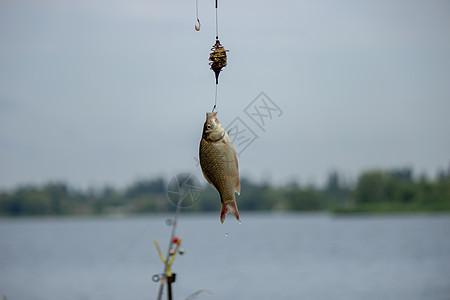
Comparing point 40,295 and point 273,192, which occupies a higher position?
point 273,192

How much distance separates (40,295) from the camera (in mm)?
28172

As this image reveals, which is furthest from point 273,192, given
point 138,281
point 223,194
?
point 223,194

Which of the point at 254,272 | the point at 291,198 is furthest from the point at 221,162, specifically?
the point at 291,198

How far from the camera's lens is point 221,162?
5.06m

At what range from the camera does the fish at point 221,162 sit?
506 centimetres

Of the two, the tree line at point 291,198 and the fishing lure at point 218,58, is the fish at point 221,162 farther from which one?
the tree line at point 291,198

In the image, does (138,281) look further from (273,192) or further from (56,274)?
(273,192)

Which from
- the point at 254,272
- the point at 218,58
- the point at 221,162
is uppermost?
the point at 218,58

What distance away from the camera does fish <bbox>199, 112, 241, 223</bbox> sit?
506 cm

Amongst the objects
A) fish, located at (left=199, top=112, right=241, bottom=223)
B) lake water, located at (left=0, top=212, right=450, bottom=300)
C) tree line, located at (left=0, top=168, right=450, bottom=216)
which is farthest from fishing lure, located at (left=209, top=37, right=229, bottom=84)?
tree line, located at (left=0, top=168, right=450, bottom=216)

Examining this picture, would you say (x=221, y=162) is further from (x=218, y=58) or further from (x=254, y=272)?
(x=254, y=272)

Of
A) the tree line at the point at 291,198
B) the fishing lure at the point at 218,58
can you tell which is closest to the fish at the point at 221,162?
the fishing lure at the point at 218,58

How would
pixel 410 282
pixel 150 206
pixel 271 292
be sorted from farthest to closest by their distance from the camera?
pixel 150 206 → pixel 410 282 → pixel 271 292

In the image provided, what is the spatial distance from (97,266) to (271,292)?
16694 mm
